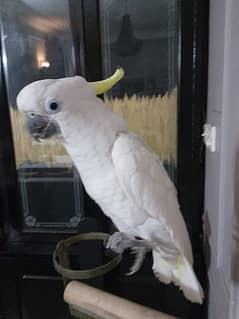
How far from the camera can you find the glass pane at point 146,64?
1300mm

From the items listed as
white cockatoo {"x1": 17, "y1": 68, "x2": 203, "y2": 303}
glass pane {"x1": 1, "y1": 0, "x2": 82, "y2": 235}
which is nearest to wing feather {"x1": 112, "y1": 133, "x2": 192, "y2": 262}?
white cockatoo {"x1": 17, "y1": 68, "x2": 203, "y2": 303}

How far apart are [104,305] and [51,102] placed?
522 mm

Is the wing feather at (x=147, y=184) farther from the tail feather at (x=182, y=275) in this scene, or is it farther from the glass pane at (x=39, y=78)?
the glass pane at (x=39, y=78)

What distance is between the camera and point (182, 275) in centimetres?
99

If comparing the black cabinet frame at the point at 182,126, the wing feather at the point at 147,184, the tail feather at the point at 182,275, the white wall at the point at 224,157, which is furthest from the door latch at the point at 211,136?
the tail feather at the point at 182,275

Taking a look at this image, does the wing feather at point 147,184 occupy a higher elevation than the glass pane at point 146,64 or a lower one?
lower

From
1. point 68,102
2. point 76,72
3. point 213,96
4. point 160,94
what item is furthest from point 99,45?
point 68,102

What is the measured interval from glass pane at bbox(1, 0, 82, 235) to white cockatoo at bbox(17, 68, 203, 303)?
1.99 feet

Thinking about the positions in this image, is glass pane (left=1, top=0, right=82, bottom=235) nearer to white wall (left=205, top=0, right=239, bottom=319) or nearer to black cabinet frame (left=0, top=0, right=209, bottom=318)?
black cabinet frame (left=0, top=0, right=209, bottom=318)

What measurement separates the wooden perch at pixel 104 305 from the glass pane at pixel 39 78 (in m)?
0.62

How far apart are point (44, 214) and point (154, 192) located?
840 millimetres

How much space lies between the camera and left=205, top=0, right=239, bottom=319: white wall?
2.52 ft

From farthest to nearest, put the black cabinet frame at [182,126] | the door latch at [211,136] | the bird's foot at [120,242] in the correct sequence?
the black cabinet frame at [182,126] < the door latch at [211,136] < the bird's foot at [120,242]

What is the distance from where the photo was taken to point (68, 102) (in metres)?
0.77
